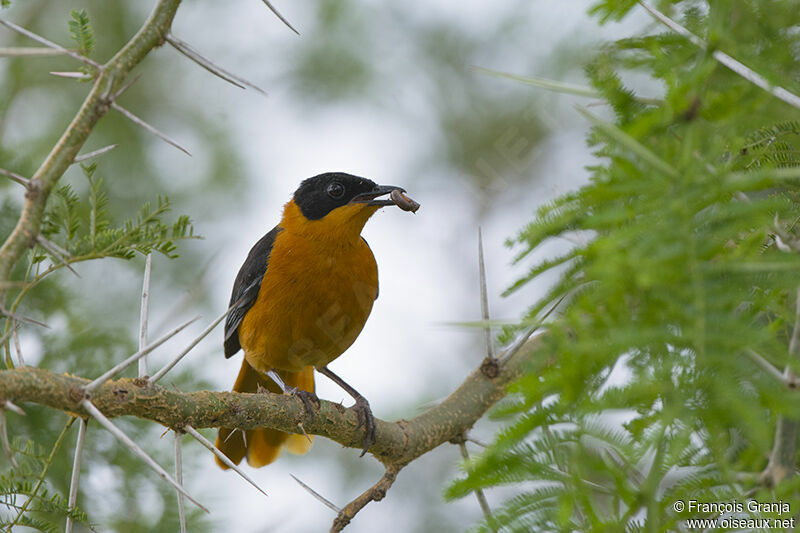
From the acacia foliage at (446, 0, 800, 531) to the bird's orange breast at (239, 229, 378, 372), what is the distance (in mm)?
3118

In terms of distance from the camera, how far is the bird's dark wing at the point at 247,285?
5133 millimetres

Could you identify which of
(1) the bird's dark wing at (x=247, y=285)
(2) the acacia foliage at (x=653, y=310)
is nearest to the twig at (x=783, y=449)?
(2) the acacia foliage at (x=653, y=310)

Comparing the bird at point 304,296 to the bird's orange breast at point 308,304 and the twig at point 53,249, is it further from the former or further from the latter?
the twig at point 53,249

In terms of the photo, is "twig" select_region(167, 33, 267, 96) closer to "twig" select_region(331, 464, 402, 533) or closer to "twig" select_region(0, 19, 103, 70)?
"twig" select_region(0, 19, 103, 70)

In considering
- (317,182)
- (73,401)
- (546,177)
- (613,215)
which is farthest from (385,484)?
(546,177)

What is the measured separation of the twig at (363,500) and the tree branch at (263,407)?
0.64 ft

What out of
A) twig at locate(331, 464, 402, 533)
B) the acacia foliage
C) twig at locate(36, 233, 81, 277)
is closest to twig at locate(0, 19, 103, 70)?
twig at locate(36, 233, 81, 277)

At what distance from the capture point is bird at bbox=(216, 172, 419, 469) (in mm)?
4895

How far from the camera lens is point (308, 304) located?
4.86 meters

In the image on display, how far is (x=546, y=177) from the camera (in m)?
9.61

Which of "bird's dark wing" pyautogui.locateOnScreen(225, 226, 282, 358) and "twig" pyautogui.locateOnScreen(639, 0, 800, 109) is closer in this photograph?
"twig" pyautogui.locateOnScreen(639, 0, 800, 109)

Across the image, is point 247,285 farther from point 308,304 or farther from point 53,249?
point 53,249

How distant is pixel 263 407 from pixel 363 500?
22.4 inches

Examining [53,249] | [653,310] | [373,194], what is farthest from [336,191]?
[653,310]
